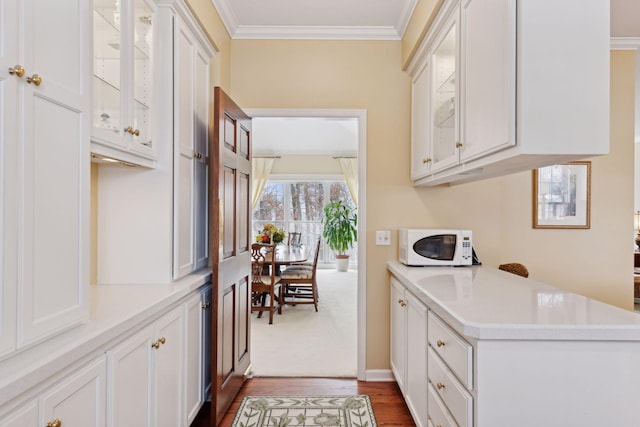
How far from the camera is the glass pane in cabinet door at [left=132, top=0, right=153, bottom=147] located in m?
1.73

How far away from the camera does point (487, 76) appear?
159 centimetres

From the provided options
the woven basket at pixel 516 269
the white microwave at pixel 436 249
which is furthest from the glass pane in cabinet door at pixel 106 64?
the woven basket at pixel 516 269

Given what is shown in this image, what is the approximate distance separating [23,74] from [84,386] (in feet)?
2.96

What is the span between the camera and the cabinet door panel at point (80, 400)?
3.29ft

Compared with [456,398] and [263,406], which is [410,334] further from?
[263,406]

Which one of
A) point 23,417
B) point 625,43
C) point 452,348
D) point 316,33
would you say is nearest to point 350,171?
point 316,33

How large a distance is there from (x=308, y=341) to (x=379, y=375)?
102cm

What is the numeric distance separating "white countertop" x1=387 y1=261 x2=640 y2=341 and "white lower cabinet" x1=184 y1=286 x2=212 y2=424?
1.22m

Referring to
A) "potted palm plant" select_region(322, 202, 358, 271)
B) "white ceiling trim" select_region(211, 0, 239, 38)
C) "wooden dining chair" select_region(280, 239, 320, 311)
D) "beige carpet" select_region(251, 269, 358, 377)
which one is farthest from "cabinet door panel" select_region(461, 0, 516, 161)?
"potted palm plant" select_region(322, 202, 358, 271)

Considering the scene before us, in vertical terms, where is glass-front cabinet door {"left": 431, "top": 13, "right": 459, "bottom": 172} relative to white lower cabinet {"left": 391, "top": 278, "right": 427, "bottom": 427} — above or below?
above

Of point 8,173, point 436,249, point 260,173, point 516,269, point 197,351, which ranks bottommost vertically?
point 197,351

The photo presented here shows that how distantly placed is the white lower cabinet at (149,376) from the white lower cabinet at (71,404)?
0.06 metres

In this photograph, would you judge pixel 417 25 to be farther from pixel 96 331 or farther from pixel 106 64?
pixel 96 331

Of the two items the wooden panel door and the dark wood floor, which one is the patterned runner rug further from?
A: the wooden panel door
